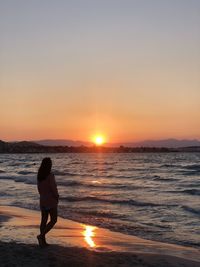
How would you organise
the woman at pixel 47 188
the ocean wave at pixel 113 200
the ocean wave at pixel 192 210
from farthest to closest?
the ocean wave at pixel 113 200
the ocean wave at pixel 192 210
the woman at pixel 47 188

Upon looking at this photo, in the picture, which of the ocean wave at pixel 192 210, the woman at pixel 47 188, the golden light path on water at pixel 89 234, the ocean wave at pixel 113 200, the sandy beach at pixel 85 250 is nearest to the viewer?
the sandy beach at pixel 85 250

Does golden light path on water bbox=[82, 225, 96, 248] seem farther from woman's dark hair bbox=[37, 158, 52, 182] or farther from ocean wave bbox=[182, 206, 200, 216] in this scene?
ocean wave bbox=[182, 206, 200, 216]

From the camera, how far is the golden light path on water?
1089 centimetres

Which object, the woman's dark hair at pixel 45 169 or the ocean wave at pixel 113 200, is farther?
the ocean wave at pixel 113 200

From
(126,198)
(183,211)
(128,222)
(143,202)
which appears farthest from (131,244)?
(126,198)

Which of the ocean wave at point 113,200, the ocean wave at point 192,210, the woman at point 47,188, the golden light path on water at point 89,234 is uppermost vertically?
the woman at point 47,188

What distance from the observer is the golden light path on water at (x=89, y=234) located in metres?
10.9

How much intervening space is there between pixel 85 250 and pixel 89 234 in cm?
295

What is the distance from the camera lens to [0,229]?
486 inches

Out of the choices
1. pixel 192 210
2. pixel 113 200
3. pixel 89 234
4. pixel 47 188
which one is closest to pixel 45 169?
pixel 47 188

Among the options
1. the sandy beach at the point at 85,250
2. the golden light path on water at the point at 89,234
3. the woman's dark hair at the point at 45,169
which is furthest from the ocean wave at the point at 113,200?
the woman's dark hair at the point at 45,169

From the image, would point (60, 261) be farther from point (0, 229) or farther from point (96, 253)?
point (0, 229)

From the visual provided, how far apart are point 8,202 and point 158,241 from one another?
1140 centimetres

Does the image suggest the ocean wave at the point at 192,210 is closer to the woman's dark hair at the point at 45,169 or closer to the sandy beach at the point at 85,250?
the sandy beach at the point at 85,250
